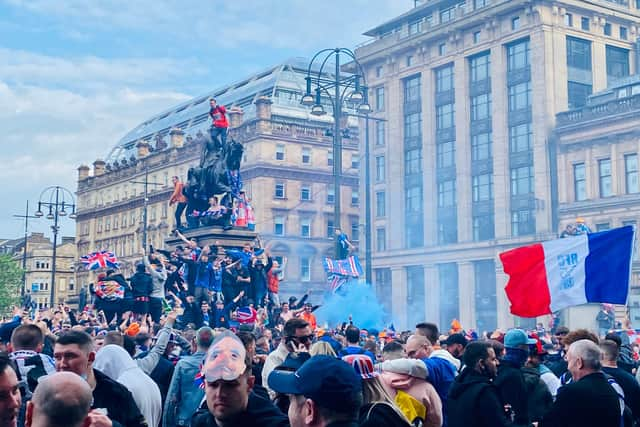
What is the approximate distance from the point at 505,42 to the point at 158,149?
40594mm

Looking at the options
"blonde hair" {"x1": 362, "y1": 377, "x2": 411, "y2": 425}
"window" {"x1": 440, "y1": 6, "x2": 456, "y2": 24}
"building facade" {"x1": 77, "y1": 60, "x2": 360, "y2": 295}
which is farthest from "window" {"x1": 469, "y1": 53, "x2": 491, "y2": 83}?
"blonde hair" {"x1": 362, "y1": 377, "x2": 411, "y2": 425}

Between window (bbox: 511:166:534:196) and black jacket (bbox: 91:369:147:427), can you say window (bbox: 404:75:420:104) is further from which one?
black jacket (bbox: 91:369:147:427)

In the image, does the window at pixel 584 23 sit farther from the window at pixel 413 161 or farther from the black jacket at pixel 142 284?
the black jacket at pixel 142 284

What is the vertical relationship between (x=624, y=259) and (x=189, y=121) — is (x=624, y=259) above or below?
below

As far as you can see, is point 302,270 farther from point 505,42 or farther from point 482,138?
point 505,42

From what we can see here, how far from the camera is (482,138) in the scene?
61.8m

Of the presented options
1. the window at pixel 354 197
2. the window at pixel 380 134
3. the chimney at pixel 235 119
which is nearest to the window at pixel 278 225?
the window at pixel 354 197

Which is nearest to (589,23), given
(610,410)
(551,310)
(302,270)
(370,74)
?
(370,74)

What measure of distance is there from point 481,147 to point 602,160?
998 centimetres

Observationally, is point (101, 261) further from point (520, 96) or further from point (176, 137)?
point (176, 137)

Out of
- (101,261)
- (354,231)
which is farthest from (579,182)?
(101,261)

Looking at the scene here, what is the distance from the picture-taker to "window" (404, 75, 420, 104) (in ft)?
222

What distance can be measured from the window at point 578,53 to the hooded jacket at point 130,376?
55.8m

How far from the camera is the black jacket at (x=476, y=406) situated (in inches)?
253
